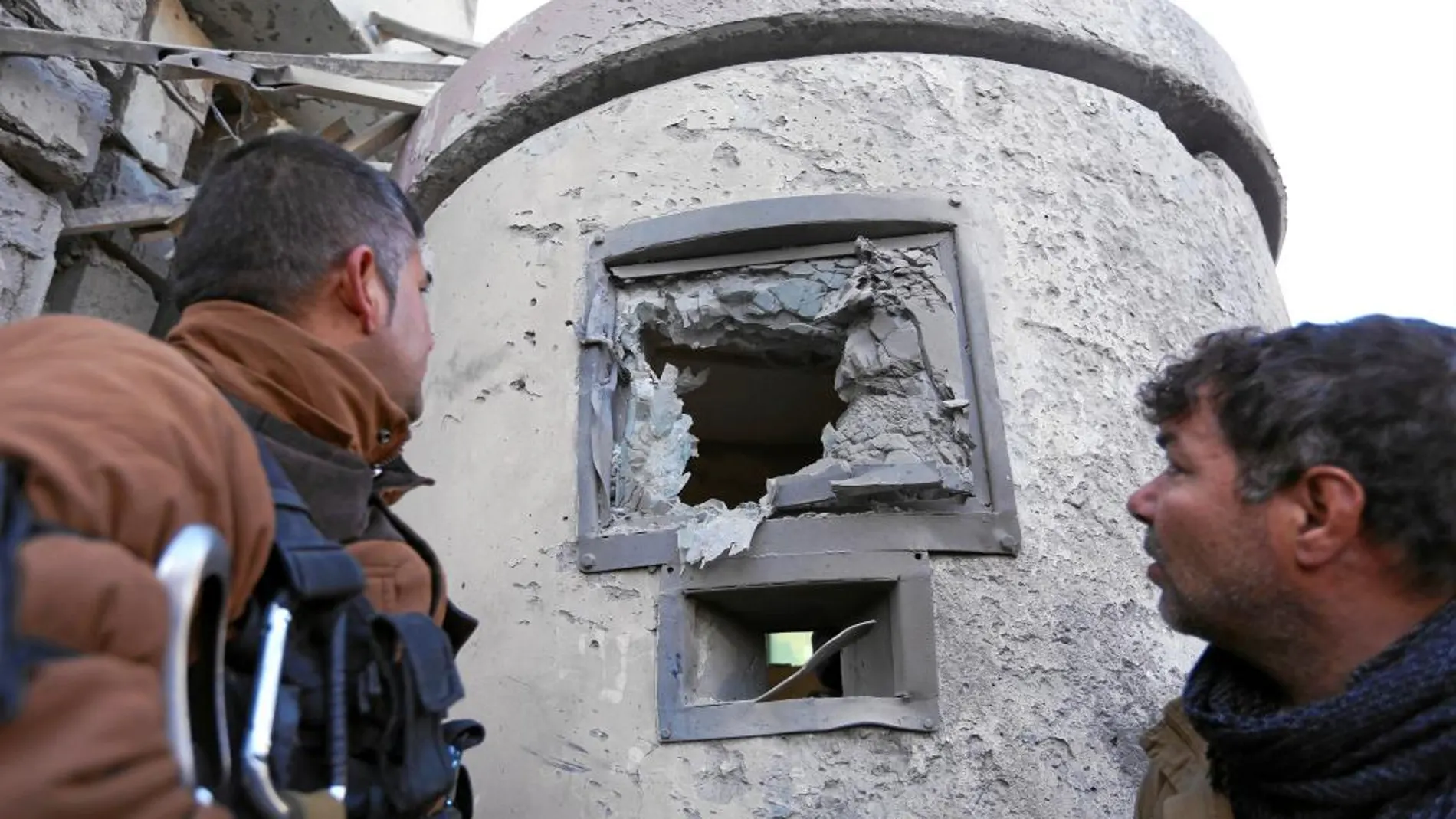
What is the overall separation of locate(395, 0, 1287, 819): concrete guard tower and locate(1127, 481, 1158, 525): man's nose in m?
0.41

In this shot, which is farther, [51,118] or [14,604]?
[51,118]

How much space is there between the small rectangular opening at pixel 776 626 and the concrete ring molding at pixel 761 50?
4.18ft

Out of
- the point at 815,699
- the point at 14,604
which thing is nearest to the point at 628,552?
the point at 815,699

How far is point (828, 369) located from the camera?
8.80 ft

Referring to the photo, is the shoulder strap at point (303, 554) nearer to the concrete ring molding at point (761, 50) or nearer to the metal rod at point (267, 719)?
the metal rod at point (267, 719)

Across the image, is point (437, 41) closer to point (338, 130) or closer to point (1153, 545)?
point (338, 130)

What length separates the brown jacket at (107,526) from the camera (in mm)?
698

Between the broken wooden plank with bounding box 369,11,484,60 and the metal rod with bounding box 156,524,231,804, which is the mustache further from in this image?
the broken wooden plank with bounding box 369,11,484,60

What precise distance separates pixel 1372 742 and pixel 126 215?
3460 millimetres

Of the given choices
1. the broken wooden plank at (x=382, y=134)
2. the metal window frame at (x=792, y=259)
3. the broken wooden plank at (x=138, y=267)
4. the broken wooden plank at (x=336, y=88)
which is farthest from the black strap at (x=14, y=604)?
the broken wooden plank at (x=138, y=267)

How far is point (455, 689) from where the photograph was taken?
1.29m

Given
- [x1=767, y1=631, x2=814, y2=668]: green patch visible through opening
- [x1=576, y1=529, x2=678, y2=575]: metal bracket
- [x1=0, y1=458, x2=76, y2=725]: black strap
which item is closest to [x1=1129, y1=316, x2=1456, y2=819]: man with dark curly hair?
[x1=576, y1=529, x2=678, y2=575]: metal bracket

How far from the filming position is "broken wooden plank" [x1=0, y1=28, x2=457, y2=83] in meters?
3.00

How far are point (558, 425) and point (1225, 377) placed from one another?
122 cm
